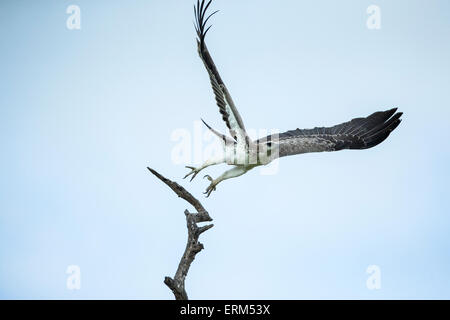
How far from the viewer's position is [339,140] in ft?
61.7

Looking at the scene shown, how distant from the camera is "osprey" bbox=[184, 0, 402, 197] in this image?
16.2 m

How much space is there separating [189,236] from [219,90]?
3.13 meters

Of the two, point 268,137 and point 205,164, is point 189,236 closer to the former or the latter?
point 205,164

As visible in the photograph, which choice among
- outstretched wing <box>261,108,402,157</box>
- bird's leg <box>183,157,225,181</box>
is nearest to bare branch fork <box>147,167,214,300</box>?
bird's leg <box>183,157,225,181</box>

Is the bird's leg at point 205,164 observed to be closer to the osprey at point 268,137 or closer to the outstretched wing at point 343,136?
the osprey at point 268,137

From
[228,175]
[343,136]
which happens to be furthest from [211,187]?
[343,136]

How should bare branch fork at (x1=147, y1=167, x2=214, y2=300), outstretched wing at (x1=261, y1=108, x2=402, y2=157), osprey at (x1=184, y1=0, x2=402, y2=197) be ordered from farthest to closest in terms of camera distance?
outstretched wing at (x1=261, y1=108, x2=402, y2=157), osprey at (x1=184, y1=0, x2=402, y2=197), bare branch fork at (x1=147, y1=167, x2=214, y2=300)

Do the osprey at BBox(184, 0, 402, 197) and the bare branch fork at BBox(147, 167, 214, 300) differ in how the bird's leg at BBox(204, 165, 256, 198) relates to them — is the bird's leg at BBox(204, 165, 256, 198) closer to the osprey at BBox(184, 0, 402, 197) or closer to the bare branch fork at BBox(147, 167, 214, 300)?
the osprey at BBox(184, 0, 402, 197)

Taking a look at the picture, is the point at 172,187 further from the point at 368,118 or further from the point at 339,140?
the point at 368,118

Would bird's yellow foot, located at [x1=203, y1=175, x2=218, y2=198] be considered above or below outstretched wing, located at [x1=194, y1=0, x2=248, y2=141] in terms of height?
below

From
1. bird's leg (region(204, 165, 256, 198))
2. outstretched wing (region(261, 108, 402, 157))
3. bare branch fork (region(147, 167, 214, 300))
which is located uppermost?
outstretched wing (region(261, 108, 402, 157))

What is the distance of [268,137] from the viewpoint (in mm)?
18281

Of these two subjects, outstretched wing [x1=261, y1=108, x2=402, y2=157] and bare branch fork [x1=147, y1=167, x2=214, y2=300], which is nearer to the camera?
bare branch fork [x1=147, y1=167, x2=214, y2=300]

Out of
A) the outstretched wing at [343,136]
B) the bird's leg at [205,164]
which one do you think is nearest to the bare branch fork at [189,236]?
the bird's leg at [205,164]
